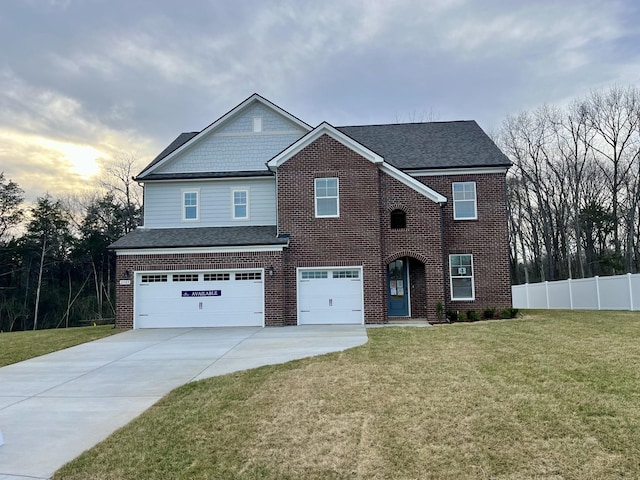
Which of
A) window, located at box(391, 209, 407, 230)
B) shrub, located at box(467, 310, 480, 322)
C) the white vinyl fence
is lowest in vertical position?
shrub, located at box(467, 310, 480, 322)

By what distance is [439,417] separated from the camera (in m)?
6.18

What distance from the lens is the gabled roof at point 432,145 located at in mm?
20016

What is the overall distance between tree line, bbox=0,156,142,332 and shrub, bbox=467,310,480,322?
33.6 m

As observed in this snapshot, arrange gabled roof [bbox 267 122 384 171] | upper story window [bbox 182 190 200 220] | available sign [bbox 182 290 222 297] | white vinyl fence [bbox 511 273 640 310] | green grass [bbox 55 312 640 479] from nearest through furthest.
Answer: green grass [bbox 55 312 640 479], available sign [bbox 182 290 222 297], gabled roof [bbox 267 122 384 171], white vinyl fence [bbox 511 273 640 310], upper story window [bbox 182 190 200 220]

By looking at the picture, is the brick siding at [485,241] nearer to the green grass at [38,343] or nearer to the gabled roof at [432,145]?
the gabled roof at [432,145]

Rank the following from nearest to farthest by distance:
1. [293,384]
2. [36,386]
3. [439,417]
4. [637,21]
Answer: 1. [439,417]
2. [293,384]
3. [36,386]
4. [637,21]

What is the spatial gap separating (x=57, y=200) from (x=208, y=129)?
31401mm

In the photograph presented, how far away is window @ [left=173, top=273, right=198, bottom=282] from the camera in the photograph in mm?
17953

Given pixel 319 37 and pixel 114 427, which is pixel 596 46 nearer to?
pixel 319 37

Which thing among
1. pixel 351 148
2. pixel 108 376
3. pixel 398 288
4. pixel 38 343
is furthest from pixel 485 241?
pixel 38 343

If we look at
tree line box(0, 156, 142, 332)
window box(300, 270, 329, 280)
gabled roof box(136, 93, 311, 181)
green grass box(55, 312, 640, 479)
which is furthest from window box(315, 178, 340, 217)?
tree line box(0, 156, 142, 332)

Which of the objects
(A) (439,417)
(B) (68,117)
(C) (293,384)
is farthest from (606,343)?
(B) (68,117)

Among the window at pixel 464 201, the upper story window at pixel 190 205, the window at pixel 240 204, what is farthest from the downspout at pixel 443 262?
the upper story window at pixel 190 205

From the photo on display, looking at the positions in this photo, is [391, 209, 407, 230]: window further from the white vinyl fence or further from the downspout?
the white vinyl fence
